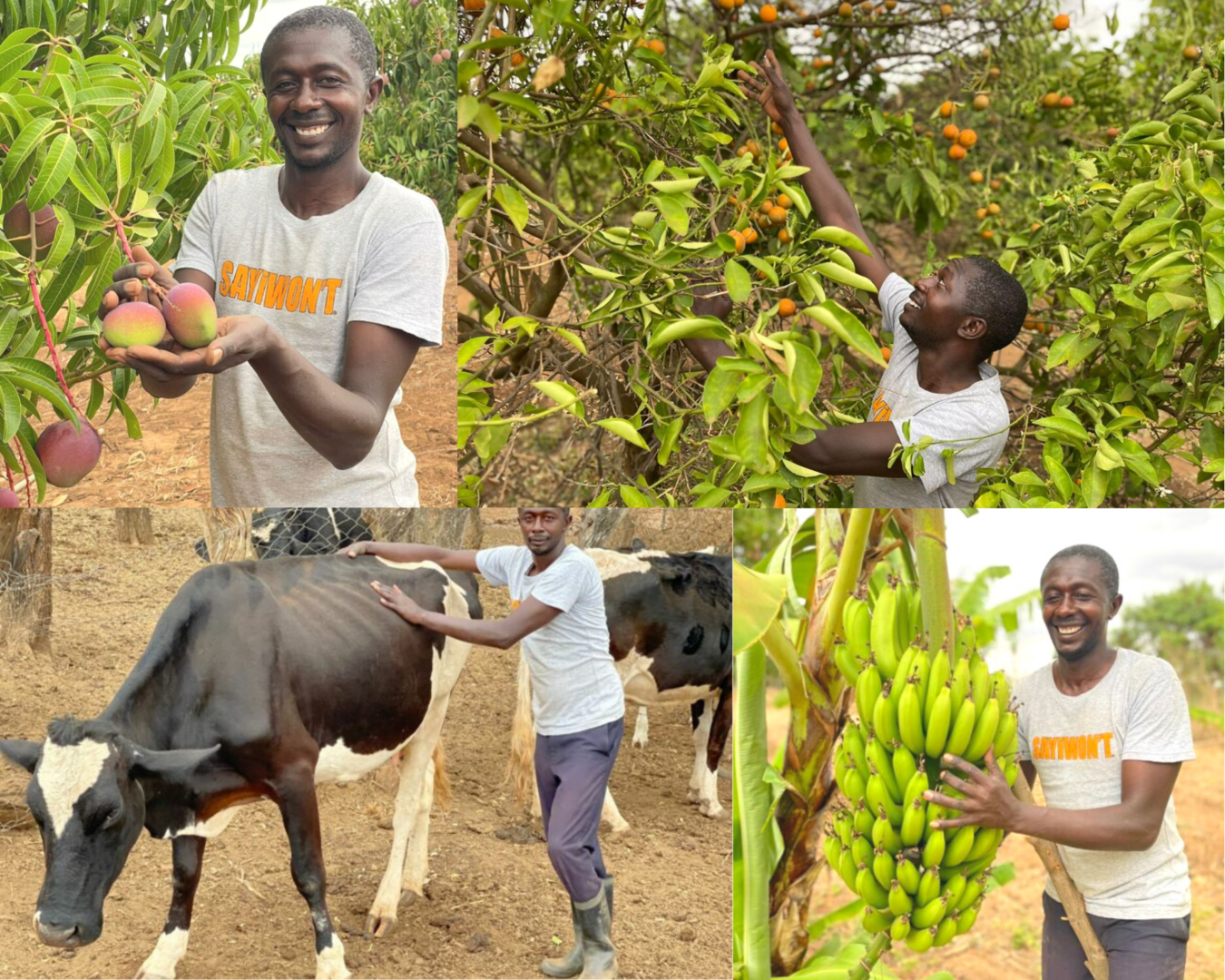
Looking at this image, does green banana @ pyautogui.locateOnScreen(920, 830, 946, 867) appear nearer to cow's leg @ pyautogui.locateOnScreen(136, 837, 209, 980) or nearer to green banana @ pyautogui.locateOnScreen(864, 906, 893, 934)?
green banana @ pyautogui.locateOnScreen(864, 906, 893, 934)

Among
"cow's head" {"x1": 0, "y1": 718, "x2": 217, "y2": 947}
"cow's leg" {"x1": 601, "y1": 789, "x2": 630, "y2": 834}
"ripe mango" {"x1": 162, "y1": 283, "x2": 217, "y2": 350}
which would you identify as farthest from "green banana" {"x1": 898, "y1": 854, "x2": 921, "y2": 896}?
"ripe mango" {"x1": 162, "y1": 283, "x2": 217, "y2": 350}

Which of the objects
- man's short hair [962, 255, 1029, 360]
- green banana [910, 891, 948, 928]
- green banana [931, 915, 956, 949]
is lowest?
green banana [931, 915, 956, 949]

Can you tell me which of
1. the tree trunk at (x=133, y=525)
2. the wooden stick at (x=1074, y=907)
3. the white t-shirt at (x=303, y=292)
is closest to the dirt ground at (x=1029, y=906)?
the wooden stick at (x=1074, y=907)

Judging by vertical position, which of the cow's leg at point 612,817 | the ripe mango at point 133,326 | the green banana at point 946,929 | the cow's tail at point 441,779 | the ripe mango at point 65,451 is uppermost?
the ripe mango at point 133,326

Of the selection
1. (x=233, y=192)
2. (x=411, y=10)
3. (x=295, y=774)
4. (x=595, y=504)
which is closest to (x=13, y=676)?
(x=295, y=774)

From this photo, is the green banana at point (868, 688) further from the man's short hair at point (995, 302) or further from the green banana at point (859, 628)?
the man's short hair at point (995, 302)

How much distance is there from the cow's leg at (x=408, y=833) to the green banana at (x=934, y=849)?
3.59 feet

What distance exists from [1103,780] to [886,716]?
488 millimetres

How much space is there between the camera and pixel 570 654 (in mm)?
2752

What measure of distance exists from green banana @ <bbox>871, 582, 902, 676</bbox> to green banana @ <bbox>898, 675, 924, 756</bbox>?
74 mm

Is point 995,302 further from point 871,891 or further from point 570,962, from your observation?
point 570,962

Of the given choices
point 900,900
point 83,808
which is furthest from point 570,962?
point 83,808

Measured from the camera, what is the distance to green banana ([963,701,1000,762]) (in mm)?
2568

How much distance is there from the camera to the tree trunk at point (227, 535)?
A: 2629 millimetres
